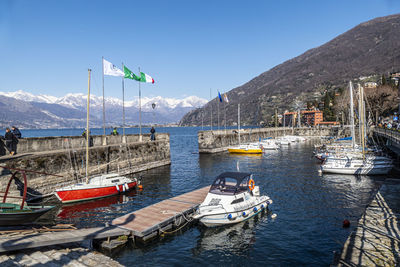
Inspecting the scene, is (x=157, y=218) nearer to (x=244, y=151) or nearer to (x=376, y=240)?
(x=376, y=240)

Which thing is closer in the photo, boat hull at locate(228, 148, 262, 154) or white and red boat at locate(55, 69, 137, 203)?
white and red boat at locate(55, 69, 137, 203)

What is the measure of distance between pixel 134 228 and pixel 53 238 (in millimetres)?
4409

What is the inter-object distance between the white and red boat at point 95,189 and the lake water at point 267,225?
0.76 m

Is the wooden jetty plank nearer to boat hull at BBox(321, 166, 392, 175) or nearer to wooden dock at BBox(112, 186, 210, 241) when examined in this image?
wooden dock at BBox(112, 186, 210, 241)

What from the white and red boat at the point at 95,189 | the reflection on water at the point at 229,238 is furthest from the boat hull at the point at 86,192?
the reflection on water at the point at 229,238

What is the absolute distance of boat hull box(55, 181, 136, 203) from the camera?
21406 mm

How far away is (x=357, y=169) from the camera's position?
108 ft

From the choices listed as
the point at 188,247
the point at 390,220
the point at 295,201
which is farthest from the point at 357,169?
the point at 188,247

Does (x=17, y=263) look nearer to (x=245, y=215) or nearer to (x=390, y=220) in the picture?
(x=245, y=215)

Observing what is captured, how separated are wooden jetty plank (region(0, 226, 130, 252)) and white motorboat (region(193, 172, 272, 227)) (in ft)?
16.9

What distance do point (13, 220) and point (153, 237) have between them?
7262 mm

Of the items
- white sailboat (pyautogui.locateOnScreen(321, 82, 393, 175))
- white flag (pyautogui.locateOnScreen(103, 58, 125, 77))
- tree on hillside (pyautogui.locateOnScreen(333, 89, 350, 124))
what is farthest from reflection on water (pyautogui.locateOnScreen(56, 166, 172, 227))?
tree on hillside (pyautogui.locateOnScreen(333, 89, 350, 124))

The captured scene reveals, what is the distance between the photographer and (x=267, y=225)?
17406 mm

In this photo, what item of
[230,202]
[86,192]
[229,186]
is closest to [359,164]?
[229,186]
